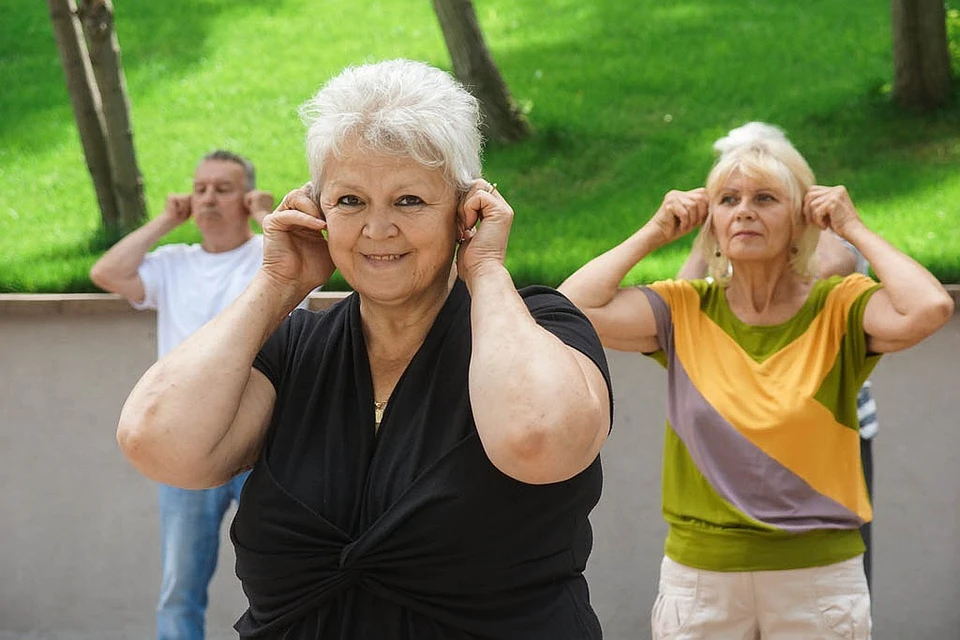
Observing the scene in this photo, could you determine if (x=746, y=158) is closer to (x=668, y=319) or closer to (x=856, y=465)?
(x=668, y=319)

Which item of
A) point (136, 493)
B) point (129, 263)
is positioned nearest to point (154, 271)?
point (129, 263)

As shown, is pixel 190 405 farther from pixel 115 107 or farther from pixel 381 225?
pixel 115 107

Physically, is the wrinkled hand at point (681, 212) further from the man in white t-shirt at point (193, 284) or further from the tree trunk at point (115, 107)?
the tree trunk at point (115, 107)

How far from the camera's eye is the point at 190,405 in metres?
2.01

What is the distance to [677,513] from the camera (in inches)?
133

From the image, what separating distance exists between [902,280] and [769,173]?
0.44m

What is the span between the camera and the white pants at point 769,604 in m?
3.25

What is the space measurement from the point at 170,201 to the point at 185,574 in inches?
52.6

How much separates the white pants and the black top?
127cm

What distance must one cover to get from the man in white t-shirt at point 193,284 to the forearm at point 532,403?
8.73 feet

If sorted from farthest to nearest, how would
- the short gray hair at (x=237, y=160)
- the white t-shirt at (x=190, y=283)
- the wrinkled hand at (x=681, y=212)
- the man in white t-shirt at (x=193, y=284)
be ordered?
1. the short gray hair at (x=237, y=160)
2. the white t-shirt at (x=190, y=283)
3. the man in white t-shirt at (x=193, y=284)
4. the wrinkled hand at (x=681, y=212)

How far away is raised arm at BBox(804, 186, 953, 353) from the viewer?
10.8 ft

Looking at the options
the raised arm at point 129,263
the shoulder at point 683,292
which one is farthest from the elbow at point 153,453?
the raised arm at point 129,263

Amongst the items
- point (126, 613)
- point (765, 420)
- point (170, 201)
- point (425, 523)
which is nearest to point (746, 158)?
point (765, 420)
